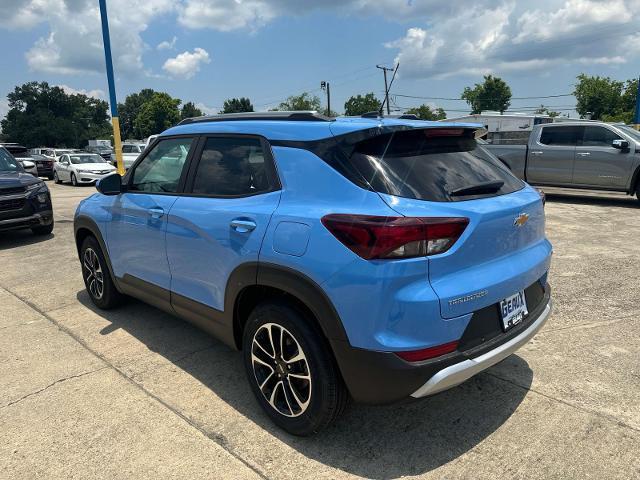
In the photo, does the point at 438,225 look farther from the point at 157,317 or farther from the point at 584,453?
the point at 157,317

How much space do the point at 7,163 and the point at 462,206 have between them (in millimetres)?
9174

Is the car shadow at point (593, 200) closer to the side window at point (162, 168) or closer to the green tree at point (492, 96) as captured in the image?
the side window at point (162, 168)

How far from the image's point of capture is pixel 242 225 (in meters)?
2.80

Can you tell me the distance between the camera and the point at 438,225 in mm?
2262

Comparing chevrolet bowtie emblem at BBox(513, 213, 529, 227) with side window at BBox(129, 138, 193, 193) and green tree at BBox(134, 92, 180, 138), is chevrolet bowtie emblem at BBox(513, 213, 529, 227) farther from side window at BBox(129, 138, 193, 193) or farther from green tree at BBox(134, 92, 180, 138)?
green tree at BBox(134, 92, 180, 138)

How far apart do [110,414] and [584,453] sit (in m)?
2.71

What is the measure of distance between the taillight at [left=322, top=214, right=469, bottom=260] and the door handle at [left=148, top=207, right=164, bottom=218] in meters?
1.73

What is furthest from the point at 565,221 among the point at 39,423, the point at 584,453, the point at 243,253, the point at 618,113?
the point at 618,113

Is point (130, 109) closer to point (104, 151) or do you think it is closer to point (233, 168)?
point (104, 151)

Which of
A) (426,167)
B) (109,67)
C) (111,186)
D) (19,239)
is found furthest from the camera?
(109,67)

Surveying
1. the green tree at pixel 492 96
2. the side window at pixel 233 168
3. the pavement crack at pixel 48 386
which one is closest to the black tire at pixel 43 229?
the pavement crack at pixel 48 386

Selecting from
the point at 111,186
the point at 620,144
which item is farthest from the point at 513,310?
the point at 620,144

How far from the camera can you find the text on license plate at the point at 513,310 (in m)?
2.56

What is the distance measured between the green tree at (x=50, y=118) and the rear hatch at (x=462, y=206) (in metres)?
91.7
